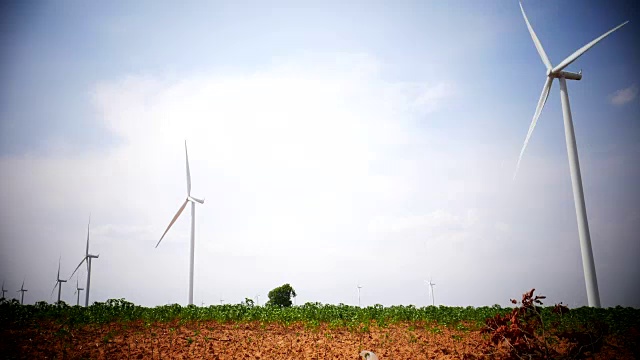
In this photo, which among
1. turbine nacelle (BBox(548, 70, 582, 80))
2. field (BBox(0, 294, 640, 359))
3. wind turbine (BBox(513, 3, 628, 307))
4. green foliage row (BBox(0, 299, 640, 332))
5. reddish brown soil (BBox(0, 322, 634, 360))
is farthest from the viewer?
turbine nacelle (BBox(548, 70, 582, 80))

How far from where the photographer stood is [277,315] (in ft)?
66.6

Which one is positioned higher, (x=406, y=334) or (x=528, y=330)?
(x=528, y=330)

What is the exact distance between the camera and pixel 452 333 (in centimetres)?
1709

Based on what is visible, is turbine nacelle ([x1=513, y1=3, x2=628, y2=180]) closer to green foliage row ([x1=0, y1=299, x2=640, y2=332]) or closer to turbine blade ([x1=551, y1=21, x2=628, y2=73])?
turbine blade ([x1=551, y1=21, x2=628, y2=73])

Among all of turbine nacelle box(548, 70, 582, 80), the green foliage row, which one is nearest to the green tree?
the green foliage row

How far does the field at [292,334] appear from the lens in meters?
9.31

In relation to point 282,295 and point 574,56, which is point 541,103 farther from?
point 282,295

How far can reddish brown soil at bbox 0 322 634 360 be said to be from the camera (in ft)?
40.4

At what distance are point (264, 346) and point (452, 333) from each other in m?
8.73

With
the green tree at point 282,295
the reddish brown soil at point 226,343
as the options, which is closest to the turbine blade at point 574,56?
the reddish brown soil at point 226,343

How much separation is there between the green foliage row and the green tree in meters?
30.0

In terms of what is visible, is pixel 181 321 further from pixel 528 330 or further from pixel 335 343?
pixel 528 330

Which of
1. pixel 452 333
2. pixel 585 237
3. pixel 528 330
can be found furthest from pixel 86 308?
pixel 585 237

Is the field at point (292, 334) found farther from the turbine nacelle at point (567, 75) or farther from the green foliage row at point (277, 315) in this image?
the turbine nacelle at point (567, 75)
